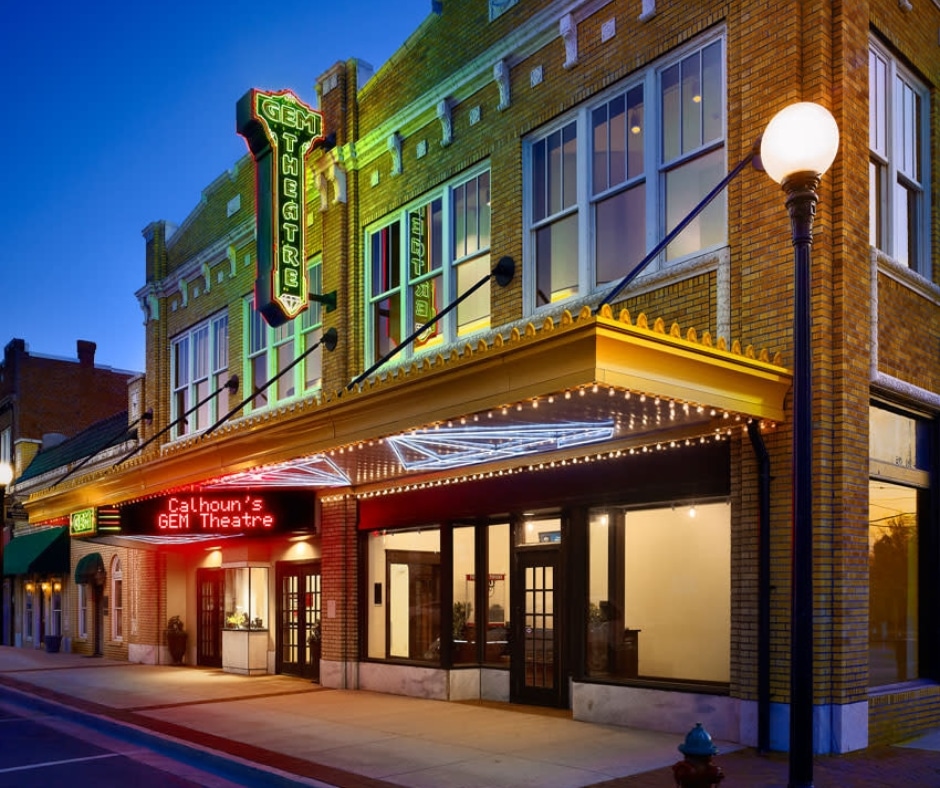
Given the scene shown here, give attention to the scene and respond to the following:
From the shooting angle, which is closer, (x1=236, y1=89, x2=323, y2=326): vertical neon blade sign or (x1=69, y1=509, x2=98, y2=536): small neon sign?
(x1=236, y1=89, x2=323, y2=326): vertical neon blade sign

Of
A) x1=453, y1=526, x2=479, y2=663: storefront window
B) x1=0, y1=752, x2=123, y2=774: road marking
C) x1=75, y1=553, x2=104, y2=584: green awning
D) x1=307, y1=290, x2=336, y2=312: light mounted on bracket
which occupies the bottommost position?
x1=0, y1=752, x2=123, y2=774: road marking

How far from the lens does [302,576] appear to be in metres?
19.5

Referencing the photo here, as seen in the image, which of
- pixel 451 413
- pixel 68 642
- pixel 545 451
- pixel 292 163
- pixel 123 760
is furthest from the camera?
pixel 68 642

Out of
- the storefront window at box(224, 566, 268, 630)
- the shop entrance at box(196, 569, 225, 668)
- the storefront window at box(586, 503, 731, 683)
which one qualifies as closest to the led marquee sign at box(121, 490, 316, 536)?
the storefront window at box(224, 566, 268, 630)

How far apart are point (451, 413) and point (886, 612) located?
5.37 metres

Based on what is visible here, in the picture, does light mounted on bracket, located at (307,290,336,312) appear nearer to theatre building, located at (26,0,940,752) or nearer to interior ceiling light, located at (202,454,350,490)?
theatre building, located at (26,0,940,752)

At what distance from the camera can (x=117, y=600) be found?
26547 millimetres

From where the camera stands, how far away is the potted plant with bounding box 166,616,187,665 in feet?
76.6

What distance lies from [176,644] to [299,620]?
5.38 m

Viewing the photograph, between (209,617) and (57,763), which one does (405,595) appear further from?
(209,617)

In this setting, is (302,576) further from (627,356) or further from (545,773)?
(627,356)

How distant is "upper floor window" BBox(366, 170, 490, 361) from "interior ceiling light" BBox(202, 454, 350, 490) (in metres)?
2.29

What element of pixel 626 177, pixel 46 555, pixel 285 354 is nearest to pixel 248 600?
pixel 285 354

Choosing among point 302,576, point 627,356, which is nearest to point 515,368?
point 627,356
